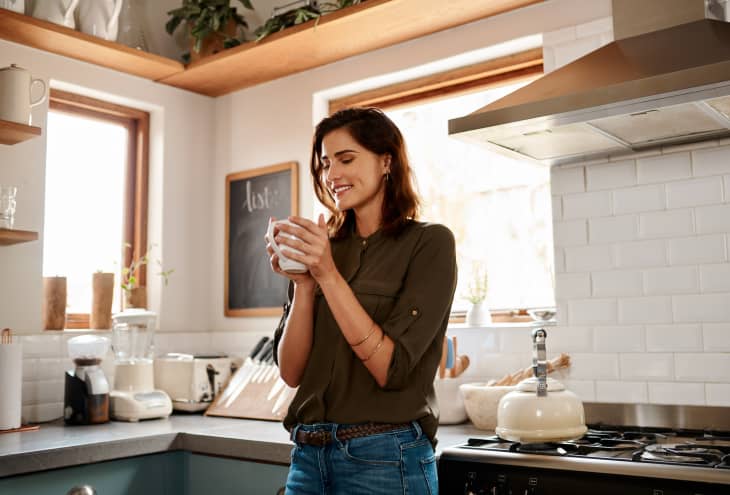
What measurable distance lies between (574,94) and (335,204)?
0.63 metres

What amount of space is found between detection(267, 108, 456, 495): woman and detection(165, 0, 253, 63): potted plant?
163 cm

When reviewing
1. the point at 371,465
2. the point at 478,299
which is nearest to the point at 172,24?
the point at 478,299

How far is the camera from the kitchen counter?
1.99 meters

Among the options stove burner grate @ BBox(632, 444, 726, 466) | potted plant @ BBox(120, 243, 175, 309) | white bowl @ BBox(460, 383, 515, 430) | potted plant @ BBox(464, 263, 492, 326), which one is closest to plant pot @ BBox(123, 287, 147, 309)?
potted plant @ BBox(120, 243, 175, 309)

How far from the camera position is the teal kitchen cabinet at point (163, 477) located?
201 cm

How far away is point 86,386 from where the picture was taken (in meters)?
2.61

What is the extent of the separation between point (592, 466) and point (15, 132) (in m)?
2.04

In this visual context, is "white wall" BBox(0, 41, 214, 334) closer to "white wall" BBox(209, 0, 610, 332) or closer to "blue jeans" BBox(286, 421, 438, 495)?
"white wall" BBox(209, 0, 610, 332)

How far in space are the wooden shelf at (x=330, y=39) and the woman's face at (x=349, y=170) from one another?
104 cm

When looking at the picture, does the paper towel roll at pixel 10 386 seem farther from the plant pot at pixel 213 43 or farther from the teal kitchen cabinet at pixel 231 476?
the plant pot at pixel 213 43

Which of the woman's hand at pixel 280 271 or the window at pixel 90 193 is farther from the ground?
the window at pixel 90 193

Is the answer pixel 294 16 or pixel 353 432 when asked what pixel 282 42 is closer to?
pixel 294 16

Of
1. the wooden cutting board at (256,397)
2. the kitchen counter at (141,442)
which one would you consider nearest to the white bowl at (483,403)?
the kitchen counter at (141,442)

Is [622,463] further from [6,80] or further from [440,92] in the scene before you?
[6,80]
